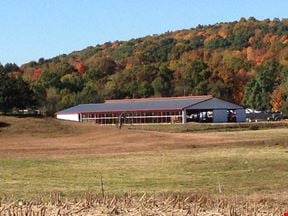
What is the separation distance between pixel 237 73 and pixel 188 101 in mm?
39486

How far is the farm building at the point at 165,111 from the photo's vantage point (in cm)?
10600

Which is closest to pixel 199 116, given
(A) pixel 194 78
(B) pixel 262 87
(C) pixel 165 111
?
(C) pixel 165 111

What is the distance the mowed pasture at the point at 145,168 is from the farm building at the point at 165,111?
4622 cm

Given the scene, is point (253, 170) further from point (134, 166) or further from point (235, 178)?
point (134, 166)

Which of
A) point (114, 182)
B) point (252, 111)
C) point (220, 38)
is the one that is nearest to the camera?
point (114, 182)

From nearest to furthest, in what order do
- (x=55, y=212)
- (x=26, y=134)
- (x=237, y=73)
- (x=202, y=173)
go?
(x=55, y=212) → (x=202, y=173) → (x=26, y=134) → (x=237, y=73)

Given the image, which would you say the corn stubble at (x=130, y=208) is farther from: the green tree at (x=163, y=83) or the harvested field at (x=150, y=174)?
the green tree at (x=163, y=83)

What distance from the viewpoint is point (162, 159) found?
1446 inches

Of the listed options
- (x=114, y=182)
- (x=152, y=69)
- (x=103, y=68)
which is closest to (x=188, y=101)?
(x=152, y=69)

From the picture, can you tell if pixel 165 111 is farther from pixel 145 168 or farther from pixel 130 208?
pixel 130 208

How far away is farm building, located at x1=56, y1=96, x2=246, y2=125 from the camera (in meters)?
106

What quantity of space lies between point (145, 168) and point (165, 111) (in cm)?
7498

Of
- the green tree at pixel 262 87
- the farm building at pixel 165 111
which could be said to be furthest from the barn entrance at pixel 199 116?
the green tree at pixel 262 87

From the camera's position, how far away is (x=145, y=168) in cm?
3130
